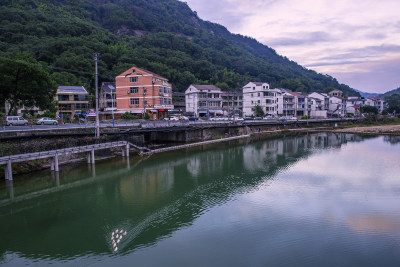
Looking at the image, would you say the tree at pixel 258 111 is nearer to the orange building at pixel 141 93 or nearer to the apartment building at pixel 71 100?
the orange building at pixel 141 93

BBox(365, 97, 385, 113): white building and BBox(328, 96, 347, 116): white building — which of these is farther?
BBox(365, 97, 385, 113): white building

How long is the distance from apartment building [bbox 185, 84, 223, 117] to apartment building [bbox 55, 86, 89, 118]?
88.2 ft

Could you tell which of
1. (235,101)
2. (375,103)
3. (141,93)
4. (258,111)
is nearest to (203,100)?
(258,111)

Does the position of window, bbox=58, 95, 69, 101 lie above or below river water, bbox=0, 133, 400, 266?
above

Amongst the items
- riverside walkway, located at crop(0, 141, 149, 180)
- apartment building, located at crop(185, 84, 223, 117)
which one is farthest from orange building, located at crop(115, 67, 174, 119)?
apartment building, located at crop(185, 84, 223, 117)

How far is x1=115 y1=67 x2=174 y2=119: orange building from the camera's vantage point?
51.1m

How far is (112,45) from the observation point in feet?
327

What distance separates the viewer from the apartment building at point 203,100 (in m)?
73.7

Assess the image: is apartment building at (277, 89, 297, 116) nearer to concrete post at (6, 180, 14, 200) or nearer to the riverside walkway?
the riverside walkway

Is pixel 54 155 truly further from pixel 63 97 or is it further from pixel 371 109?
pixel 371 109

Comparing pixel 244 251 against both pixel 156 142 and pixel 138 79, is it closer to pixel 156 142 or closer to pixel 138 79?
pixel 156 142

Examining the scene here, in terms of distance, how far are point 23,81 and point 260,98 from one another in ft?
202

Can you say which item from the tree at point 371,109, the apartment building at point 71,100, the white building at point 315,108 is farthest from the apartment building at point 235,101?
the tree at point 371,109

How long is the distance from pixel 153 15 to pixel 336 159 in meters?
175
